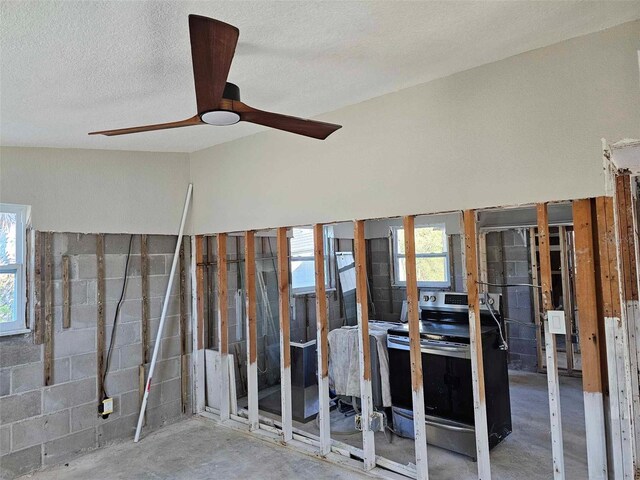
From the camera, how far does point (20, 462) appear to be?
125 inches

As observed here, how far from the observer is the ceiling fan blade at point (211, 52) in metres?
1.33

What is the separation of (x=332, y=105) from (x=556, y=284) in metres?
4.27

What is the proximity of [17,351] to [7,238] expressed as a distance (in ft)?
3.01

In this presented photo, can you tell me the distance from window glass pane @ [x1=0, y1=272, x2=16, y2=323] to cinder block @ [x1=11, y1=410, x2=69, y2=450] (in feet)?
2.82

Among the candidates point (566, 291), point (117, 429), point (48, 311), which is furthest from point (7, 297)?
point (566, 291)

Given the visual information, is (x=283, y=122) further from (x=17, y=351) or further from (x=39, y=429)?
(x=39, y=429)

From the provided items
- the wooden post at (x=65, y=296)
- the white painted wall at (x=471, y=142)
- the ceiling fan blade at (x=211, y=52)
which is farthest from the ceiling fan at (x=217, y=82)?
the wooden post at (x=65, y=296)

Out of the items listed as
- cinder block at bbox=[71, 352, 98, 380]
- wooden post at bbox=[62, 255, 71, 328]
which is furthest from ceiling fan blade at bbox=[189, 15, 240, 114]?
cinder block at bbox=[71, 352, 98, 380]

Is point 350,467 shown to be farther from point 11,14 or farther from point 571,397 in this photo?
point 11,14

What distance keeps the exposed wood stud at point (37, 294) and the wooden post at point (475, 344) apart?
342cm

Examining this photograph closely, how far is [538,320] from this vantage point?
5.30 metres

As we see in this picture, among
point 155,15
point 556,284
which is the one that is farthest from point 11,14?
point 556,284

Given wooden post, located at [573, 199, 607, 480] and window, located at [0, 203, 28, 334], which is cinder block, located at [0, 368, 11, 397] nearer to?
window, located at [0, 203, 28, 334]

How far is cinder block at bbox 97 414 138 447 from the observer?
3.66m
